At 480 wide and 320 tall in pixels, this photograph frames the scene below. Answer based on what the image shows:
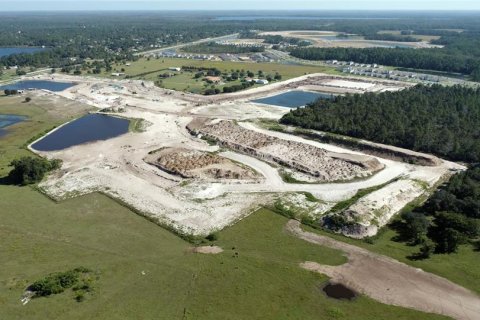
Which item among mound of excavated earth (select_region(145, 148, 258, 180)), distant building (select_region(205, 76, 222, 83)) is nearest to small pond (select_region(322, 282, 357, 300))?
mound of excavated earth (select_region(145, 148, 258, 180))

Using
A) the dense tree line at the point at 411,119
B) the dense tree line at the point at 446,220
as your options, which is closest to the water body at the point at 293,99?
the dense tree line at the point at 411,119

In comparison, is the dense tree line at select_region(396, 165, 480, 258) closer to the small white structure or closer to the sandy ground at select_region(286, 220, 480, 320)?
the sandy ground at select_region(286, 220, 480, 320)

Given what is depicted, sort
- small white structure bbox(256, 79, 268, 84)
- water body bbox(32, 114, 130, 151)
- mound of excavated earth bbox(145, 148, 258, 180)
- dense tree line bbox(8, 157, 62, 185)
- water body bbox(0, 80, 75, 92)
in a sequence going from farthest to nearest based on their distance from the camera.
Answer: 1. water body bbox(0, 80, 75, 92)
2. small white structure bbox(256, 79, 268, 84)
3. water body bbox(32, 114, 130, 151)
4. mound of excavated earth bbox(145, 148, 258, 180)
5. dense tree line bbox(8, 157, 62, 185)

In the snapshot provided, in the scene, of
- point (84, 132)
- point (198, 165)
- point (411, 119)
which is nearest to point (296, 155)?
point (198, 165)

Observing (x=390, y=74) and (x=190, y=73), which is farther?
(x=190, y=73)

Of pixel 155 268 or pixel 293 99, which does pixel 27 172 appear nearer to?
pixel 155 268

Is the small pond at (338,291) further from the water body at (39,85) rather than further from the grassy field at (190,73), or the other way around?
the water body at (39,85)
